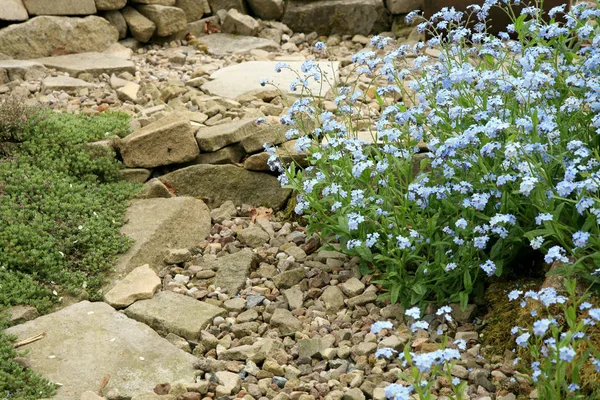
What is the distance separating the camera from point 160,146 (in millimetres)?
5324

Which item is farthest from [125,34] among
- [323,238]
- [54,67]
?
[323,238]

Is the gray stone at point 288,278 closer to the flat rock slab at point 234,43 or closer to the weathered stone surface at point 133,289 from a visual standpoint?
the weathered stone surface at point 133,289

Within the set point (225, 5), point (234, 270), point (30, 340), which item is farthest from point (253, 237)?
point (225, 5)

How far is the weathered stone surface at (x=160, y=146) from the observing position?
5.30 m

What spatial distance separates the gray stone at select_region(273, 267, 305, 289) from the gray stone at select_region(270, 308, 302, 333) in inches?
12.2

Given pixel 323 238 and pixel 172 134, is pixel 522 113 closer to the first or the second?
pixel 323 238

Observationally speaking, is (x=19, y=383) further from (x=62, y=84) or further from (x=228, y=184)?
(x=62, y=84)

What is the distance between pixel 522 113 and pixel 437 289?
898mm

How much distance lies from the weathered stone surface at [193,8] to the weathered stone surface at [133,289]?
4.73 m

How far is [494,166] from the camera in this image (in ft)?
11.6

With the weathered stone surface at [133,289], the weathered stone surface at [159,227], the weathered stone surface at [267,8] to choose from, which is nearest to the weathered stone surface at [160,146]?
the weathered stone surface at [159,227]

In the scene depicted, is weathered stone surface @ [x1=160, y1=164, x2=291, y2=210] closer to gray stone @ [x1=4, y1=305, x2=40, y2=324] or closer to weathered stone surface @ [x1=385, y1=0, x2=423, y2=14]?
gray stone @ [x1=4, y1=305, x2=40, y2=324]

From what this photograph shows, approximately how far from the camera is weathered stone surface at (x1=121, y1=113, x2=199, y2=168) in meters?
5.30

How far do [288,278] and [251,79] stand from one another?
9.00 ft
